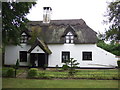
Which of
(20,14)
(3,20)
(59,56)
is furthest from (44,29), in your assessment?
(3,20)

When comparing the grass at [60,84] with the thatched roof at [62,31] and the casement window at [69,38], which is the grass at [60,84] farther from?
the casement window at [69,38]

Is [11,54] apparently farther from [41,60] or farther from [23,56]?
[41,60]

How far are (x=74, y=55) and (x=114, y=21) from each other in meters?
7.63

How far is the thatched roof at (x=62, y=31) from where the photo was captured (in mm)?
23781

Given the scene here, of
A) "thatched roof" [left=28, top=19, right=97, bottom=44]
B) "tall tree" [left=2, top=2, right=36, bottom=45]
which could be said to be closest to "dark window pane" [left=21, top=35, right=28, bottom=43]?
"thatched roof" [left=28, top=19, right=97, bottom=44]

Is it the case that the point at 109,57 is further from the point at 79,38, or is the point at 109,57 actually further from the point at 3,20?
the point at 3,20

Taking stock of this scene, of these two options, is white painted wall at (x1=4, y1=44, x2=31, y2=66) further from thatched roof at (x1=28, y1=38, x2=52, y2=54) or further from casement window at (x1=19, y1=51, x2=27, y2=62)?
thatched roof at (x1=28, y1=38, x2=52, y2=54)

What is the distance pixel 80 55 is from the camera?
23.8m

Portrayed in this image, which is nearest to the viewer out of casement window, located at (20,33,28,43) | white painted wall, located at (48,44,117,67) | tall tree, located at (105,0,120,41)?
tall tree, located at (105,0,120,41)

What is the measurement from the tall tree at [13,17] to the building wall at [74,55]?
25.0 feet

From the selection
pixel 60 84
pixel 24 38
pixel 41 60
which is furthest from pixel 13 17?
pixel 41 60

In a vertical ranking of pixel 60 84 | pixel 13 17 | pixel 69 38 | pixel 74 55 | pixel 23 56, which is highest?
pixel 13 17

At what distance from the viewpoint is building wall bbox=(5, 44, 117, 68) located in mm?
23125

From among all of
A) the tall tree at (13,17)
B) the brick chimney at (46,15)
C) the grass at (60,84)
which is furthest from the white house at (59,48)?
the grass at (60,84)
